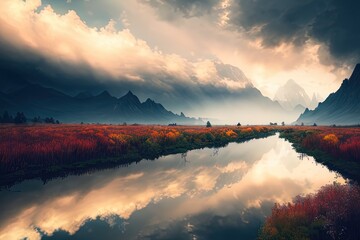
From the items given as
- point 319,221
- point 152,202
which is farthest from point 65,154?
point 319,221

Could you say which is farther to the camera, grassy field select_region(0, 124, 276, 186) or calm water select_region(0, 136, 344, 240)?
grassy field select_region(0, 124, 276, 186)

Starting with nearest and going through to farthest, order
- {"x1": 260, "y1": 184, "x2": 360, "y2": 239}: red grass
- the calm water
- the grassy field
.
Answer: {"x1": 260, "y1": 184, "x2": 360, "y2": 239}: red grass, the calm water, the grassy field

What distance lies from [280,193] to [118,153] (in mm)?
25678

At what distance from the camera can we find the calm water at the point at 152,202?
49.8 feet

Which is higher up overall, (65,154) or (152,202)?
(65,154)

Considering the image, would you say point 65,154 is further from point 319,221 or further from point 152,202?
point 319,221

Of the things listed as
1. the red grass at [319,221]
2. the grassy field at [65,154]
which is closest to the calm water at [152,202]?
the red grass at [319,221]

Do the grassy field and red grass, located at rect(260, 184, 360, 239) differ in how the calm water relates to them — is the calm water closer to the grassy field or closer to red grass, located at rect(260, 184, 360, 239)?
red grass, located at rect(260, 184, 360, 239)

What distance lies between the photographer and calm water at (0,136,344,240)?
49.8ft

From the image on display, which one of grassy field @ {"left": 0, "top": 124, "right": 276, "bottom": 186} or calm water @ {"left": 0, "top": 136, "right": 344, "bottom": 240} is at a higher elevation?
grassy field @ {"left": 0, "top": 124, "right": 276, "bottom": 186}

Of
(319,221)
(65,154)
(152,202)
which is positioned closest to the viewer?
(319,221)

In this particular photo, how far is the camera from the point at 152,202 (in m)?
20.2

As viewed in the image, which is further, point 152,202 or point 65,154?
point 65,154

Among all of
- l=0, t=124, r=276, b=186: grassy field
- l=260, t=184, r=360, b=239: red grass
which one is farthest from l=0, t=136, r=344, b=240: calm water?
l=0, t=124, r=276, b=186: grassy field
